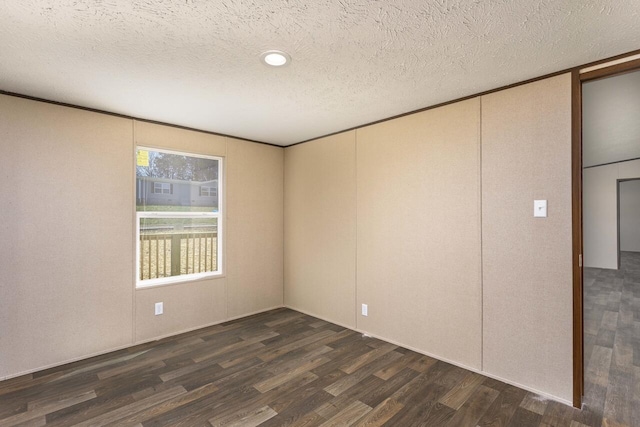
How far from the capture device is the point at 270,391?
2354 millimetres

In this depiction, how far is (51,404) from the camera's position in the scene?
2170 millimetres

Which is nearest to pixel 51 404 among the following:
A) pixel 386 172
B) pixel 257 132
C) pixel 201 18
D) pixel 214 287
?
pixel 214 287

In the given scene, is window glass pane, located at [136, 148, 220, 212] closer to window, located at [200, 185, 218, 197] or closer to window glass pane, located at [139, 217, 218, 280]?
window, located at [200, 185, 218, 197]

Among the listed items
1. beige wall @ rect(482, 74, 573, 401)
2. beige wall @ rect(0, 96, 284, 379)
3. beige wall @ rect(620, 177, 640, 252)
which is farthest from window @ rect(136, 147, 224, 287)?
beige wall @ rect(620, 177, 640, 252)

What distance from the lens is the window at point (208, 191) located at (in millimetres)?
3830

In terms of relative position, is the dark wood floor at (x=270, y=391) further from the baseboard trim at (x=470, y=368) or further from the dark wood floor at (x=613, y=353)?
the dark wood floor at (x=613, y=353)

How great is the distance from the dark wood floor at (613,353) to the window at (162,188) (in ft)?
13.9

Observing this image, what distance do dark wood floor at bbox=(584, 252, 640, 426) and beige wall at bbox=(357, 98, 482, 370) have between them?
824 millimetres

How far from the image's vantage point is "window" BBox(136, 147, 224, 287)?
11.1 feet

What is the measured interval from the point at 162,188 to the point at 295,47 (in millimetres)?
2446

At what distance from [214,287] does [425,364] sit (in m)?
2.56

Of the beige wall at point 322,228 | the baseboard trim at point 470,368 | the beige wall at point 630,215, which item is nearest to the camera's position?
→ the baseboard trim at point 470,368

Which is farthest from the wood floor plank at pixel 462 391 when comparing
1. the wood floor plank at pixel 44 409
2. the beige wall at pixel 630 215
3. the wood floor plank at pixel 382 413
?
the beige wall at pixel 630 215

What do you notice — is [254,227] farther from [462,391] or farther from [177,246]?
[462,391]
